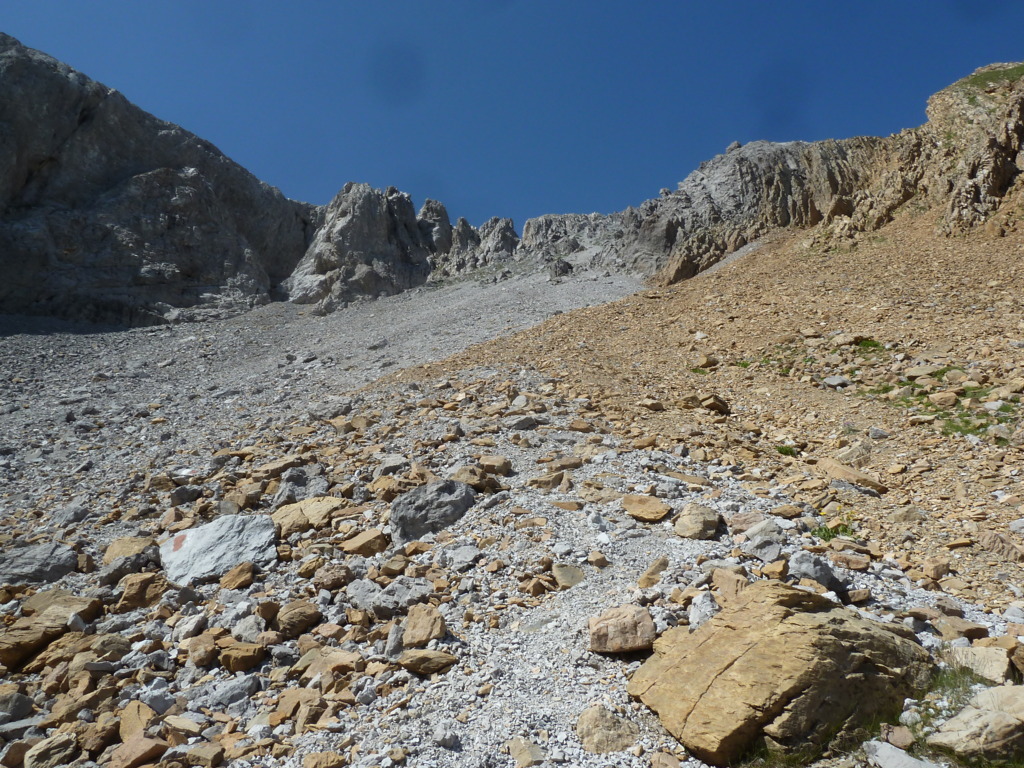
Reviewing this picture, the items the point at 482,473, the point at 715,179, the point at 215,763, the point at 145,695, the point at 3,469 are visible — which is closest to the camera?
the point at 215,763

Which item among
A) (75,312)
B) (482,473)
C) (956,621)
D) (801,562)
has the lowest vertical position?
(956,621)

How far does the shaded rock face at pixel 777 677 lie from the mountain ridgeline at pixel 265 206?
2238 centimetres

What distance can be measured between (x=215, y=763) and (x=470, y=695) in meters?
2.23

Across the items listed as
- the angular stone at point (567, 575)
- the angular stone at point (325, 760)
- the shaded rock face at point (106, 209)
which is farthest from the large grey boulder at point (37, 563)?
the shaded rock face at point (106, 209)

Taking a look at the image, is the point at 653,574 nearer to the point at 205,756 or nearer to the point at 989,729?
the point at 989,729

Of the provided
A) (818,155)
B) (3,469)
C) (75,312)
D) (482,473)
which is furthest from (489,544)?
(75,312)

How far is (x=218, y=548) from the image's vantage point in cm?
879

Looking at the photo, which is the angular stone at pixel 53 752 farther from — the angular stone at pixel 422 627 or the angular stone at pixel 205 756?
the angular stone at pixel 422 627

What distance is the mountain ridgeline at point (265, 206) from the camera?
2667 cm

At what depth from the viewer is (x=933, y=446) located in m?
9.84

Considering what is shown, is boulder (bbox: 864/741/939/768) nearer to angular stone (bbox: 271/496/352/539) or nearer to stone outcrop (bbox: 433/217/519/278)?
angular stone (bbox: 271/496/352/539)

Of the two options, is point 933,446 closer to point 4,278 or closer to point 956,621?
point 956,621

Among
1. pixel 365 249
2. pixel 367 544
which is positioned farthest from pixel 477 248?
pixel 367 544

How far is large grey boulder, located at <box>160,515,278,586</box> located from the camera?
334 inches
